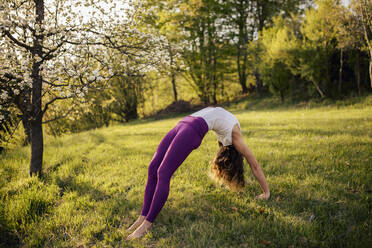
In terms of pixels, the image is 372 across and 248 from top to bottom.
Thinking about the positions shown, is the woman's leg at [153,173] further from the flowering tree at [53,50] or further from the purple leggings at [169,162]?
the flowering tree at [53,50]

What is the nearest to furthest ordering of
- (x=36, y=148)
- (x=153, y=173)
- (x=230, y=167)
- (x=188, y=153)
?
(x=188, y=153) → (x=153, y=173) → (x=230, y=167) → (x=36, y=148)

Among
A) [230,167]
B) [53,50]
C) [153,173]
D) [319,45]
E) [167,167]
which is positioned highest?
[319,45]

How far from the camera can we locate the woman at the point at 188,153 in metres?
2.77

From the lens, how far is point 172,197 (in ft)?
11.8

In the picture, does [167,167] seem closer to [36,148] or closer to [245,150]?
[245,150]

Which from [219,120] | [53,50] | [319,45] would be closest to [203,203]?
[219,120]

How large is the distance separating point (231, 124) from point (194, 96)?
2137 cm

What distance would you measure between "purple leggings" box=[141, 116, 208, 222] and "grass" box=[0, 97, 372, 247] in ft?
1.16

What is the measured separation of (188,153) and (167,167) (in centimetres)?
34

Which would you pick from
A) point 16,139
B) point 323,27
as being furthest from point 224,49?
point 16,139

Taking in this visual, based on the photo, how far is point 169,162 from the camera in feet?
9.12

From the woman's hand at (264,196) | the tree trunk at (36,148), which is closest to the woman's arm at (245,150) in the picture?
the woman's hand at (264,196)

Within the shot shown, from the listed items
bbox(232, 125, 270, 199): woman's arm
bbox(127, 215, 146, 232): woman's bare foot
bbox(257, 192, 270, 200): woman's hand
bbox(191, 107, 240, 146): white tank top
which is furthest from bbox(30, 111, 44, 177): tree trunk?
bbox(257, 192, 270, 200): woman's hand

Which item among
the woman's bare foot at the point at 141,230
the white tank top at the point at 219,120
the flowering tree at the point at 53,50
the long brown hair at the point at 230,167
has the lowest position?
the woman's bare foot at the point at 141,230
